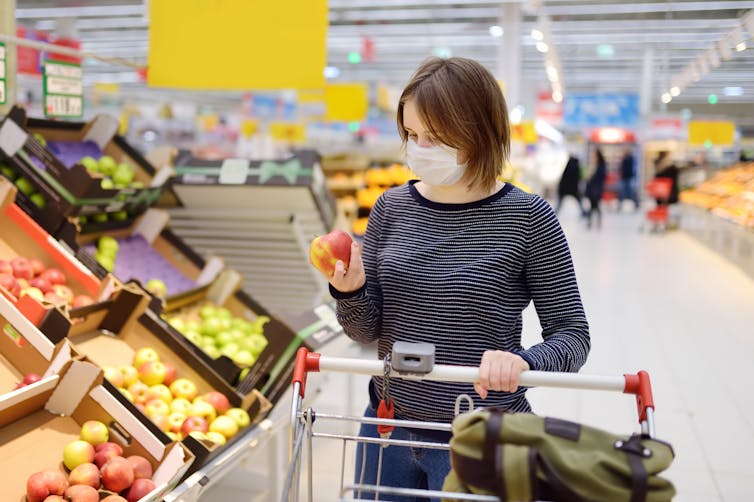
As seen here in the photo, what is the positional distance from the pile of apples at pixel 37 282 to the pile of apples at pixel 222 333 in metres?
0.48

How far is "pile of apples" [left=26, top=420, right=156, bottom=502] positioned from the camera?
2098mm

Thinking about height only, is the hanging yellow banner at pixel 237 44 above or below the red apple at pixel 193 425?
above

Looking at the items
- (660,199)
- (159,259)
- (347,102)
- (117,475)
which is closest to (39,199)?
(159,259)

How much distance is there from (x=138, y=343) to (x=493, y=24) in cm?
1529

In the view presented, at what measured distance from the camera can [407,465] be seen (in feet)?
5.52

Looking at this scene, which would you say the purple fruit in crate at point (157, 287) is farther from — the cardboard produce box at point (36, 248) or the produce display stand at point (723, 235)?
the produce display stand at point (723, 235)

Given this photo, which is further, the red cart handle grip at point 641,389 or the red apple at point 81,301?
the red apple at point 81,301

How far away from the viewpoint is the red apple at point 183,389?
9.42 feet

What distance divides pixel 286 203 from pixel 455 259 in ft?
9.80

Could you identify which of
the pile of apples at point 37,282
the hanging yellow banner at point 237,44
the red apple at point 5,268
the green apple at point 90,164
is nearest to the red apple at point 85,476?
the pile of apples at point 37,282

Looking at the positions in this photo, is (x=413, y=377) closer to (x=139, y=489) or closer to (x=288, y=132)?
(x=139, y=489)

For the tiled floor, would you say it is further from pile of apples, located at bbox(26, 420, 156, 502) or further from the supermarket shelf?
pile of apples, located at bbox(26, 420, 156, 502)

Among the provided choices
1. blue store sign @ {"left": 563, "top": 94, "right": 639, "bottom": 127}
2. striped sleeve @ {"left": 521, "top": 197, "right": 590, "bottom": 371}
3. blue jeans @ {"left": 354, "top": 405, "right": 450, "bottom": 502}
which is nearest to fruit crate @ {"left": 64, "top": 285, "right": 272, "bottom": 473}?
blue jeans @ {"left": 354, "top": 405, "right": 450, "bottom": 502}

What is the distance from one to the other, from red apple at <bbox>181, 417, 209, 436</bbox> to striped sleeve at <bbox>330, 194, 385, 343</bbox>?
1135mm
